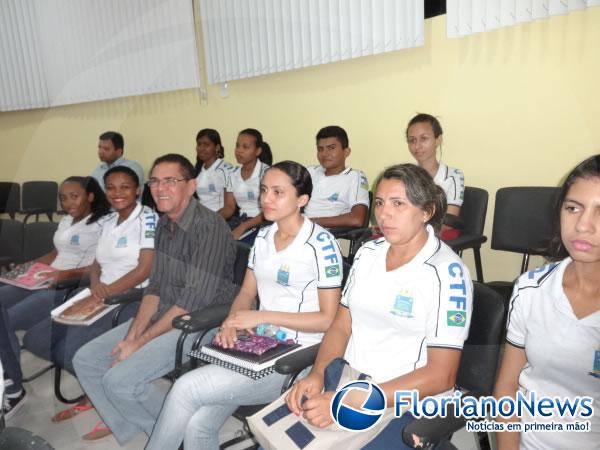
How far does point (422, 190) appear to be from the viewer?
4.88 ft

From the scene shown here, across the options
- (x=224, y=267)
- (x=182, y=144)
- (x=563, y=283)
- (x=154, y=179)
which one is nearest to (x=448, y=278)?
(x=563, y=283)

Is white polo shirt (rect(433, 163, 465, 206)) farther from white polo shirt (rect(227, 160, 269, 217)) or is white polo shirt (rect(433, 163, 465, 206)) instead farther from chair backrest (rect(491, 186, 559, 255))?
white polo shirt (rect(227, 160, 269, 217))

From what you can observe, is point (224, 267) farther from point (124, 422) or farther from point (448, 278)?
point (448, 278)

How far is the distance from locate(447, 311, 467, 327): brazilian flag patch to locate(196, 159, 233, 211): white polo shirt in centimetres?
307

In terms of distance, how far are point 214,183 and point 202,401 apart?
2.77m

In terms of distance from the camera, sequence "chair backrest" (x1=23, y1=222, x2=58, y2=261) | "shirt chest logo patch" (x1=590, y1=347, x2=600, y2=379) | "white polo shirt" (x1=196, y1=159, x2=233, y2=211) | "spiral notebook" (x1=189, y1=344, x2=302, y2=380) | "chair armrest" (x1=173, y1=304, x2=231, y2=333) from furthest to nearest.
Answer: "white polo shirt" (x1=196, y1=159, x2=233, y2=211) → "chair backrest" (x1=23, y1=222, x2=58, y2=261) → "chair armrest" (x1=173, y1=304, x2=231, y2=333) → "spiral notebook" (x1=189, y1=344, x2=302, y2=380) → "shirt chest logo patch" (x1=590, y1=347, x2=600, y2=379)

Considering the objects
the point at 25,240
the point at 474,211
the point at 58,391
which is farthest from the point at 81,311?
the point at 474,211

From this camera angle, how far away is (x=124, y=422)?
212cm

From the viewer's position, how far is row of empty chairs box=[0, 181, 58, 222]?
551cm

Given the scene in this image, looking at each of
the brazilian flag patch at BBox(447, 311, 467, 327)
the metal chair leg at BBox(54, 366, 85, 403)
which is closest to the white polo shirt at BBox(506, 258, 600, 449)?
the brazilian flag patch at BBox(447, 311, 467, 327)

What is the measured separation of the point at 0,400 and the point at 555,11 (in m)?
3.02

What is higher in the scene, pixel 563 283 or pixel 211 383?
pixel 563 283

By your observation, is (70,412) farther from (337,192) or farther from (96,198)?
(337,192)

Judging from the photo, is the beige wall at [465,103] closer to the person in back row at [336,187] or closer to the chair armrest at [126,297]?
the person in back row at [336,187]
